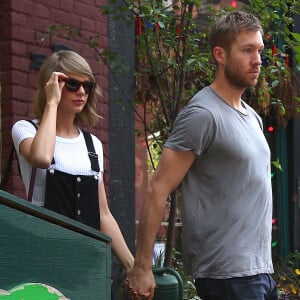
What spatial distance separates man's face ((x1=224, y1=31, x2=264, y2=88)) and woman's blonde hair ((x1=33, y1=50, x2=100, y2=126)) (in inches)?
28.3

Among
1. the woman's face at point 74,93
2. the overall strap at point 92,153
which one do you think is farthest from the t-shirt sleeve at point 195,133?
the woman's face at point 74,93

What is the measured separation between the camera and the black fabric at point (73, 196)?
10.8 feet

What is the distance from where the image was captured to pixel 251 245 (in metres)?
3.04

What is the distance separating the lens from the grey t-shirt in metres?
3.01

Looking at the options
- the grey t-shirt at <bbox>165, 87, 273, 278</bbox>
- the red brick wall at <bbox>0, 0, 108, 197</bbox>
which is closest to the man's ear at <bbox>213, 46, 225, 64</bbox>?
the grey t-shirt at <bbox>165, 87, 273, 278</bbox>

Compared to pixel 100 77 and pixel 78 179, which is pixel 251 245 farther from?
pixel 100 77

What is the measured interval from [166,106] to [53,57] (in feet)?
5.78

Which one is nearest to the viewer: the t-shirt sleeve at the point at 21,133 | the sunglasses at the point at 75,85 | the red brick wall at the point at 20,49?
the t-shirt sleeve at the point at 21,133

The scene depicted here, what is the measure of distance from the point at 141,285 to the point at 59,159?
0.71 meters

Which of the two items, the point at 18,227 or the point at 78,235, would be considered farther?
the point at 78,235

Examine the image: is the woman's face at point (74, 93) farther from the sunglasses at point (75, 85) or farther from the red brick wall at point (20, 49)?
the red brick wall at point (20, 49)

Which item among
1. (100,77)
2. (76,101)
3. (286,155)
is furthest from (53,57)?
(286,155)

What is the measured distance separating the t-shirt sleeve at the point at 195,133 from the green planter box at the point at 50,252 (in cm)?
74

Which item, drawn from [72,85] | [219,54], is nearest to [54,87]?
[72,85]
